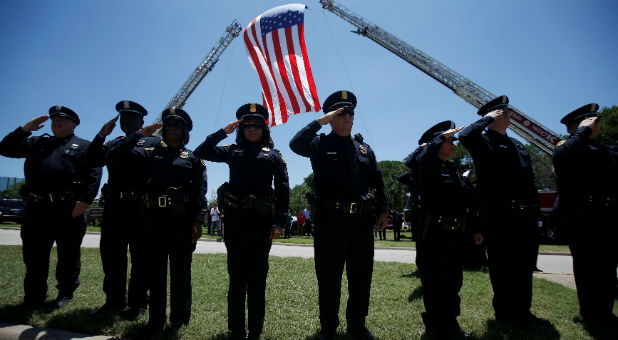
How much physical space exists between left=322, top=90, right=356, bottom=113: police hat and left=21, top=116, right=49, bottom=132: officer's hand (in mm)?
3871

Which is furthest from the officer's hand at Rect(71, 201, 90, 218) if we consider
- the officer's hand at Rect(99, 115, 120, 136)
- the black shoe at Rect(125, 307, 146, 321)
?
the black shoe at Rect(125, 307, 146, 321)

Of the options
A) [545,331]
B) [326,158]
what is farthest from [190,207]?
[545,331]

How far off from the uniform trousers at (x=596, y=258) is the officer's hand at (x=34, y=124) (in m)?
6.70

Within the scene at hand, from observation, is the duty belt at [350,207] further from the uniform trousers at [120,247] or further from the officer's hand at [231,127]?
the uniform trousers at [120,247]

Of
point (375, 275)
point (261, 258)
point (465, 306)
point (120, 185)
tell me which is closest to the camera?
point (261, 258)

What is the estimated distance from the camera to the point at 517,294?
3.53m

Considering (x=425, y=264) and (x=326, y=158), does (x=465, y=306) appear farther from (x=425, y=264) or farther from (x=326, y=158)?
(x=326, y=158)

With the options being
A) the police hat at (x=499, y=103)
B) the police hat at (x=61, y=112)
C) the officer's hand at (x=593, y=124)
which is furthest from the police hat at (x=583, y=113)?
the police hat at (x=61, y=112)

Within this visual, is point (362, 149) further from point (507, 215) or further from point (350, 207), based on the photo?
point (507, 215)

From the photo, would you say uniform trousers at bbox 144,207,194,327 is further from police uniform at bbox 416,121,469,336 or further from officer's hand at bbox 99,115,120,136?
police uniform at bbox 416,121,469,336

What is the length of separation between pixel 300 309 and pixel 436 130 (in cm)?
297

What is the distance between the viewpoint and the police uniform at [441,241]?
330 centimetres

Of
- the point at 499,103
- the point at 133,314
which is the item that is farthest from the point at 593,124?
the point at 133,314

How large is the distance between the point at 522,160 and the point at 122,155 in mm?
4860
